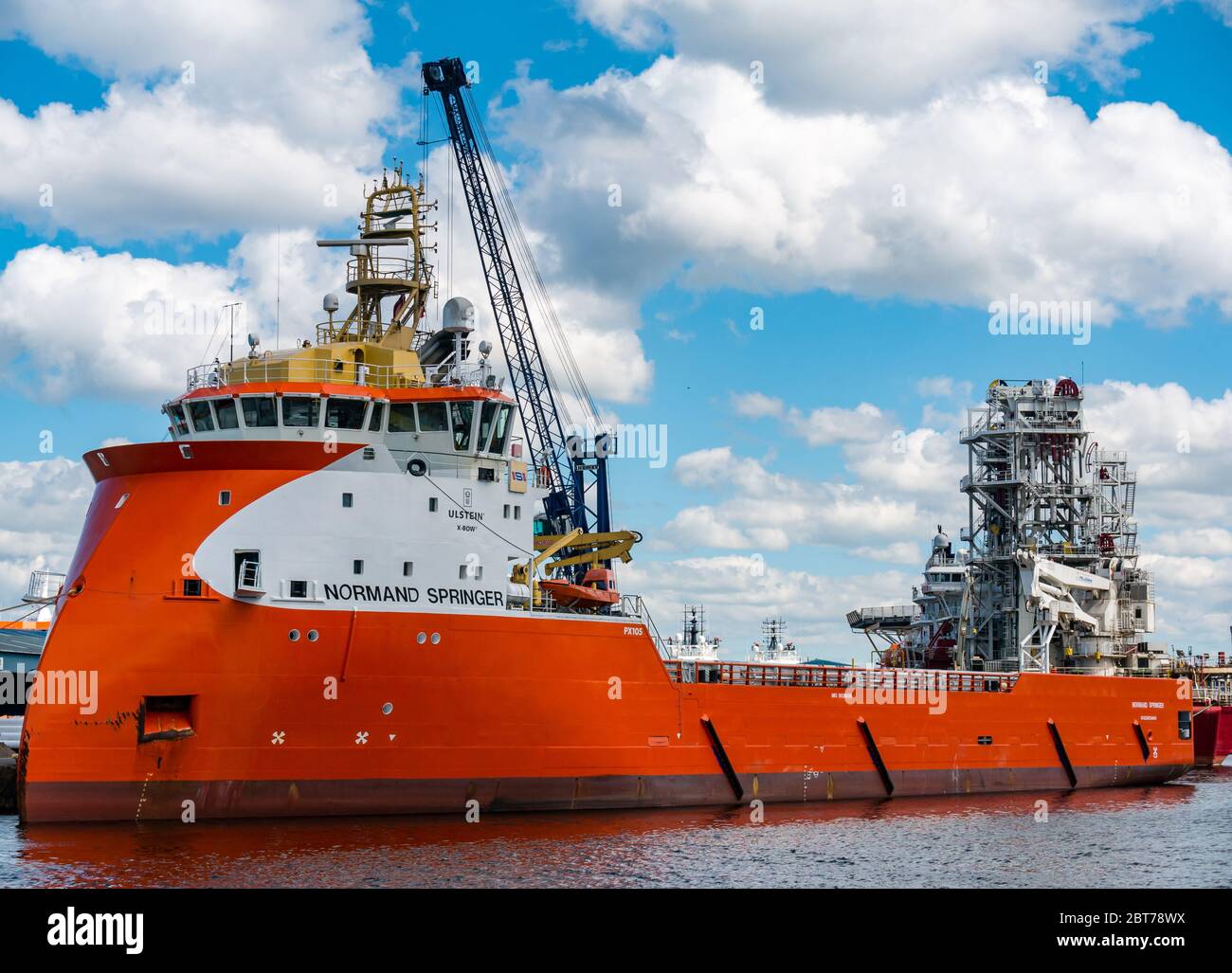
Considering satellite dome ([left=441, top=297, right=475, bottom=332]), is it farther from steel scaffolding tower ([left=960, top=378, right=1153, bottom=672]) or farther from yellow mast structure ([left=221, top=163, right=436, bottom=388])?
steel scaffolding tower ([left=960, top=378, right=1153, bottom=672])

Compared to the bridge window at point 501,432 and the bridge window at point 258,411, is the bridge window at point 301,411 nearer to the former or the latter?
the bridge window at point 258,411

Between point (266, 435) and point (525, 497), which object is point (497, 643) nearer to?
point (525, 497)

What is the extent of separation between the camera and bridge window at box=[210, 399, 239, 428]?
28.9m

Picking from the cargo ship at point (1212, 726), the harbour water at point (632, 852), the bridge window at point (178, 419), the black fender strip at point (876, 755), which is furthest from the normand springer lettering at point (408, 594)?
the cargo ship at point (1212, 726)

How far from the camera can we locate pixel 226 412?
28984 mm

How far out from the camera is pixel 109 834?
81.4ft

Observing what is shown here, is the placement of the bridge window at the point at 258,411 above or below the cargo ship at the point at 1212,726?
above

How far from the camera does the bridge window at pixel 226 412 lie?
28.9m

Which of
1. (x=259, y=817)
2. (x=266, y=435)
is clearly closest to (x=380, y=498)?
(x=266, y=435)

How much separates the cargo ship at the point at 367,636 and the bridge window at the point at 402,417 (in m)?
0.03

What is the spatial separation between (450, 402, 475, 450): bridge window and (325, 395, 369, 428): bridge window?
6.93 feet

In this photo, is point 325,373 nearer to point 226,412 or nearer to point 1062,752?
point 226,412

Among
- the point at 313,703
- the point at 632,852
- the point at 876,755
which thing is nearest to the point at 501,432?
the point at 313,703
